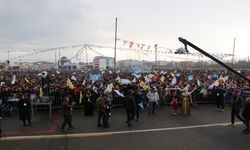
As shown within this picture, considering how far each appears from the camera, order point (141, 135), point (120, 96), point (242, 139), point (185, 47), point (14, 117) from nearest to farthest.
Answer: point (185, 47) → point (242, 139) → point (141, 135) → point (14, 117) → point (120, 96)

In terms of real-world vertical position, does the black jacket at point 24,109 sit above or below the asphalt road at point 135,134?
above

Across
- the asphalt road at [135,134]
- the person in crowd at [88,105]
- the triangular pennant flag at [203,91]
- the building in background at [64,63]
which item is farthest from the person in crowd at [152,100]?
the building in background at [64,63]

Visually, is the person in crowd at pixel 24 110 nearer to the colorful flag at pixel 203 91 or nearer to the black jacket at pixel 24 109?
the black jacket at pixel 24 109

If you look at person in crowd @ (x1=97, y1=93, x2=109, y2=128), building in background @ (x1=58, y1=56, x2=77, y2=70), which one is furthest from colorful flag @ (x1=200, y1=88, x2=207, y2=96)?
building in background @ (x1=58, y1=56, x2=77, y2=70)

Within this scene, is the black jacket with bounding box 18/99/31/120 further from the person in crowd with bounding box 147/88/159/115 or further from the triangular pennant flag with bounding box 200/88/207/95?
the triangular pennant flag with bounding box 200/88/207/95

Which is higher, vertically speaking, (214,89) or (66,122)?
(214,89)

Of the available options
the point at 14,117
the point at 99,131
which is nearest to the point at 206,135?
the point at 99,131

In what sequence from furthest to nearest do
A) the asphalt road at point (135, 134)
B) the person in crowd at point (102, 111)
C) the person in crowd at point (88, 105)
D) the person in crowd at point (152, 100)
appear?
the person in crowd at point (152, 100) < the person in crowd at point (88, 105) < the person in crowd at point (102, 111) < the asphalt road at point (135, 134)

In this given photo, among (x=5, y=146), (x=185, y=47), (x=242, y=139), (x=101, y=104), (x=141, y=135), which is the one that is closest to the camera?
(x=185, y=47)

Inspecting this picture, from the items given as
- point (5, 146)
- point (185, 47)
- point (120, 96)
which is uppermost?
point (185, 47)

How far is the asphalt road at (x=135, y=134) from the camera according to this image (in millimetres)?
8344

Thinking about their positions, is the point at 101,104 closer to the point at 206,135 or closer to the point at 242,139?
the point at 206,135

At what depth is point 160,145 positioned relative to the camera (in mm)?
8391

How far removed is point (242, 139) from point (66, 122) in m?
6.89
